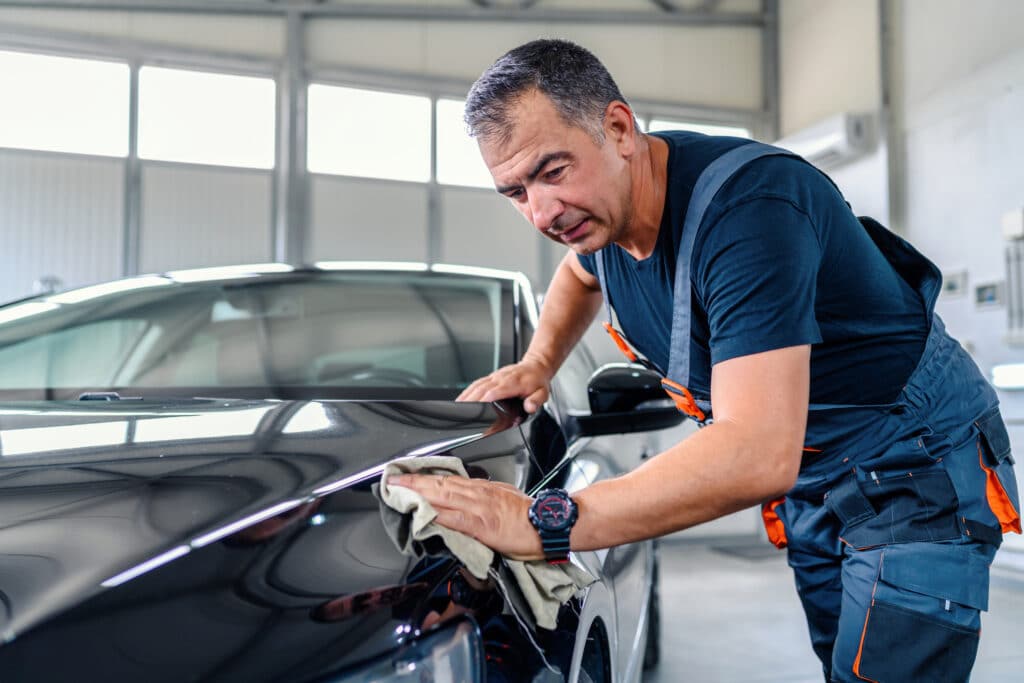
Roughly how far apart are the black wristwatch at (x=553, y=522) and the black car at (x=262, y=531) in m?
0.06

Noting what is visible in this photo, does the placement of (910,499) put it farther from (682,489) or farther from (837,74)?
(837,74)

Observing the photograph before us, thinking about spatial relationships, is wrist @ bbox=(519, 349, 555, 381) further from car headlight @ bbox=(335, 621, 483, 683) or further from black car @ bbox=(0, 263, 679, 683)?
car headlight @ bbox=(335, 621, 483, 683)

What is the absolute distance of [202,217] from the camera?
6.46 metres

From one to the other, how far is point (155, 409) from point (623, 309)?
27.0 inches

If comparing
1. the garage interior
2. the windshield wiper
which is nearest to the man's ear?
the windshield wiper

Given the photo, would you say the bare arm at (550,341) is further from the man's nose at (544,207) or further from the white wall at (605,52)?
the white wall at (605,52)

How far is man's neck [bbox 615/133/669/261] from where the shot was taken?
3.63 feet

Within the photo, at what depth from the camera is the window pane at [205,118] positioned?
6.39m

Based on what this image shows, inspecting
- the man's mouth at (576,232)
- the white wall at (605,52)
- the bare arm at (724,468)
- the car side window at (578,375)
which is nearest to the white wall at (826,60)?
the white wall at (605,52)

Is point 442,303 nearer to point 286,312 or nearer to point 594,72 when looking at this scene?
point 286,312

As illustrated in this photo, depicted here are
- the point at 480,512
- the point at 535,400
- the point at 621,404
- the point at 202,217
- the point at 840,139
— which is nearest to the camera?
the point at 480,512

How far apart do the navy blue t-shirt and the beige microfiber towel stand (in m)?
0.30

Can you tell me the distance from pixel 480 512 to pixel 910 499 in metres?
0.69

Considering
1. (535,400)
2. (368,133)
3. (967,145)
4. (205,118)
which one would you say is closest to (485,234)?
(368,133)
